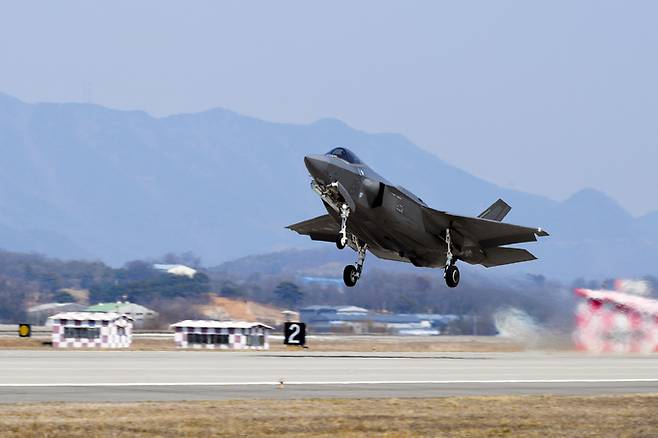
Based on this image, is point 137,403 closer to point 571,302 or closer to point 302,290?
point 571,302

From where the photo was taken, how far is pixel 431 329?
128m

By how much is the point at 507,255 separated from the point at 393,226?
7.82m

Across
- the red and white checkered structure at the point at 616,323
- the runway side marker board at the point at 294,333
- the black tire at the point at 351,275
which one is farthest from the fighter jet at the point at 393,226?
the runway side marker board at the point at 294,333

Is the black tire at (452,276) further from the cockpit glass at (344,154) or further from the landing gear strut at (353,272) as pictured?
the cockpit glass at (344,154)

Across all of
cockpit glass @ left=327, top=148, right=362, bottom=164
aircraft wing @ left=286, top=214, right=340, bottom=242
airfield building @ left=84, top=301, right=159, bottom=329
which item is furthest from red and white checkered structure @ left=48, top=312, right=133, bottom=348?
airfield building @ left=84, top=301, right=159, bottom=329

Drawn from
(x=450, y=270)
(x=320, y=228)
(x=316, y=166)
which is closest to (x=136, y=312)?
(x=320, y=228)

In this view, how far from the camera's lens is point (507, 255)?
49281 mm

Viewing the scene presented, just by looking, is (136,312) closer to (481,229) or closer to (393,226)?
(481,229)

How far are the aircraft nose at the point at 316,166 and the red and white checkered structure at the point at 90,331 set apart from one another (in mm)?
39468

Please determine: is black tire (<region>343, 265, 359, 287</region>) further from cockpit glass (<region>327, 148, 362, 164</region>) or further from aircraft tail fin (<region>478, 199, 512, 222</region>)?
aircraft tail fin (<region>478, 199, 512, 222</region>)

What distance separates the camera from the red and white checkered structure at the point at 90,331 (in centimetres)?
7581

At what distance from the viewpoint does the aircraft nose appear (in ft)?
128

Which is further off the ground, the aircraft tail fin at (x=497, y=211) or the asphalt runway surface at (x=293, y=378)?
the aircraft tail fin at (x=497, y=211)

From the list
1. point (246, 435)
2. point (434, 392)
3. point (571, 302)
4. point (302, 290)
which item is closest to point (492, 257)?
point (571, 302)
